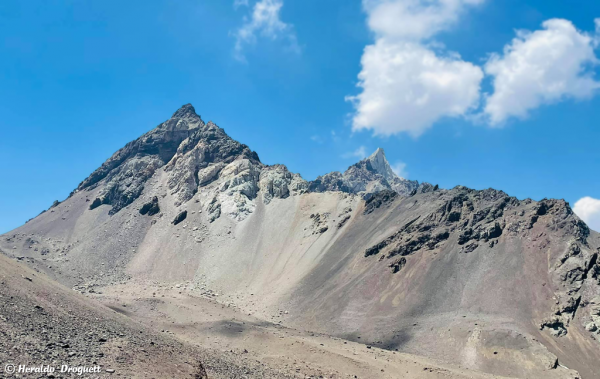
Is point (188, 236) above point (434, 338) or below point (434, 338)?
above

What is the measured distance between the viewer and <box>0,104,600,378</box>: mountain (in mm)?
77938

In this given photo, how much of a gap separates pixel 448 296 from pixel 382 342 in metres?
23.0

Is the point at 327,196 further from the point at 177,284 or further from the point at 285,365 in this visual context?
the point at 285,365

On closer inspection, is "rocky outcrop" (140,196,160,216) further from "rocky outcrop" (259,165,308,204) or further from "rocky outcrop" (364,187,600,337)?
"rocky outcrop" (364,187,600,337)

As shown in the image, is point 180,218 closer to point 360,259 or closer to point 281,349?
point 360,259

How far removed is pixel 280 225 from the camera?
157250 millimetres

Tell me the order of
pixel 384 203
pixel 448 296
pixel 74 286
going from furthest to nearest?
pixel 384 203, pixel 74 286, pixel 448 296

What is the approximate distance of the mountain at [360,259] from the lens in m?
77.9

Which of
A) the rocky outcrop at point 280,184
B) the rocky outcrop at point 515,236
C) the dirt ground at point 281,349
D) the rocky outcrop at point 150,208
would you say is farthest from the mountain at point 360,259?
the dirt ground at point 281,349

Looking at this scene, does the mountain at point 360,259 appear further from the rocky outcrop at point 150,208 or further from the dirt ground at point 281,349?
the dirt ground at point 281,349

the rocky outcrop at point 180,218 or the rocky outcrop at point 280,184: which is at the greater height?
the rocky outcrop at point 280,184

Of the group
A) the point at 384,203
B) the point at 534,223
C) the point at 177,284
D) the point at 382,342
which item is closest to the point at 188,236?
the point at 177,284

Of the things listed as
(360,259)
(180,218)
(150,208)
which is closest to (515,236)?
(360,259)

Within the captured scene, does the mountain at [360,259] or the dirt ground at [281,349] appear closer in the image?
the dirt ground at [281,349]
